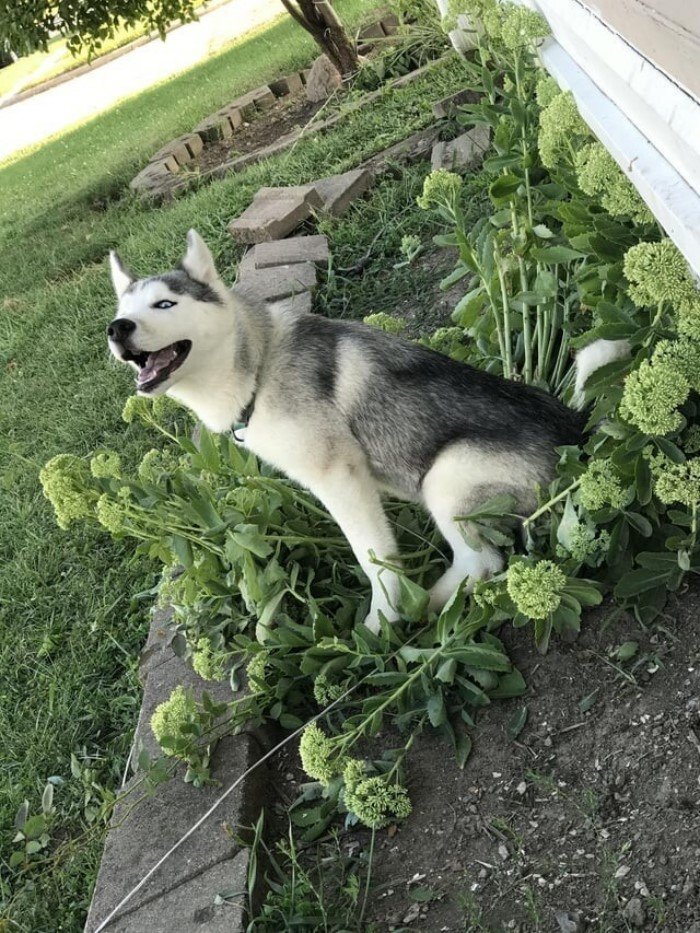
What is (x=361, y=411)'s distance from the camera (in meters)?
3.19

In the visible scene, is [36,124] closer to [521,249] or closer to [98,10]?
[98,10]

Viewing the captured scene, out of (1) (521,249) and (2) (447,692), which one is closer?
(2) (447,692)

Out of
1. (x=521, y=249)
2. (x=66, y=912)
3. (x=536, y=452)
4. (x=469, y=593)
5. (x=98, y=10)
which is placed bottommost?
(x=66, y=912)

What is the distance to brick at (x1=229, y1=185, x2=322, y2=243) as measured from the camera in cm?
639

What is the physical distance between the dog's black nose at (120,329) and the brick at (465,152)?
367 cm

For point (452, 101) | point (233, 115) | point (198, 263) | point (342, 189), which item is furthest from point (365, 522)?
point (233, 115)

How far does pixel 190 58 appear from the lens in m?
18.0

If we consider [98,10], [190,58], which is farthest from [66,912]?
[190,58]

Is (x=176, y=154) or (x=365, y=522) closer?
(x=365, y=522)

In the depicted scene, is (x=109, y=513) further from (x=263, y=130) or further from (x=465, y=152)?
(x=263, y=130)

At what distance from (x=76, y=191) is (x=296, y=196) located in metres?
5.21

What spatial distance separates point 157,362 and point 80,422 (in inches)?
108

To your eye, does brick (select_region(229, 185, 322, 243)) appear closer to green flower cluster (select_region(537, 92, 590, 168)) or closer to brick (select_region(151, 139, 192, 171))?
green flower cluster (select_region(537, 92, 590, 168))

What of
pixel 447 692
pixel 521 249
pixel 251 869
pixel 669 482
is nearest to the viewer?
pixel 669 482
